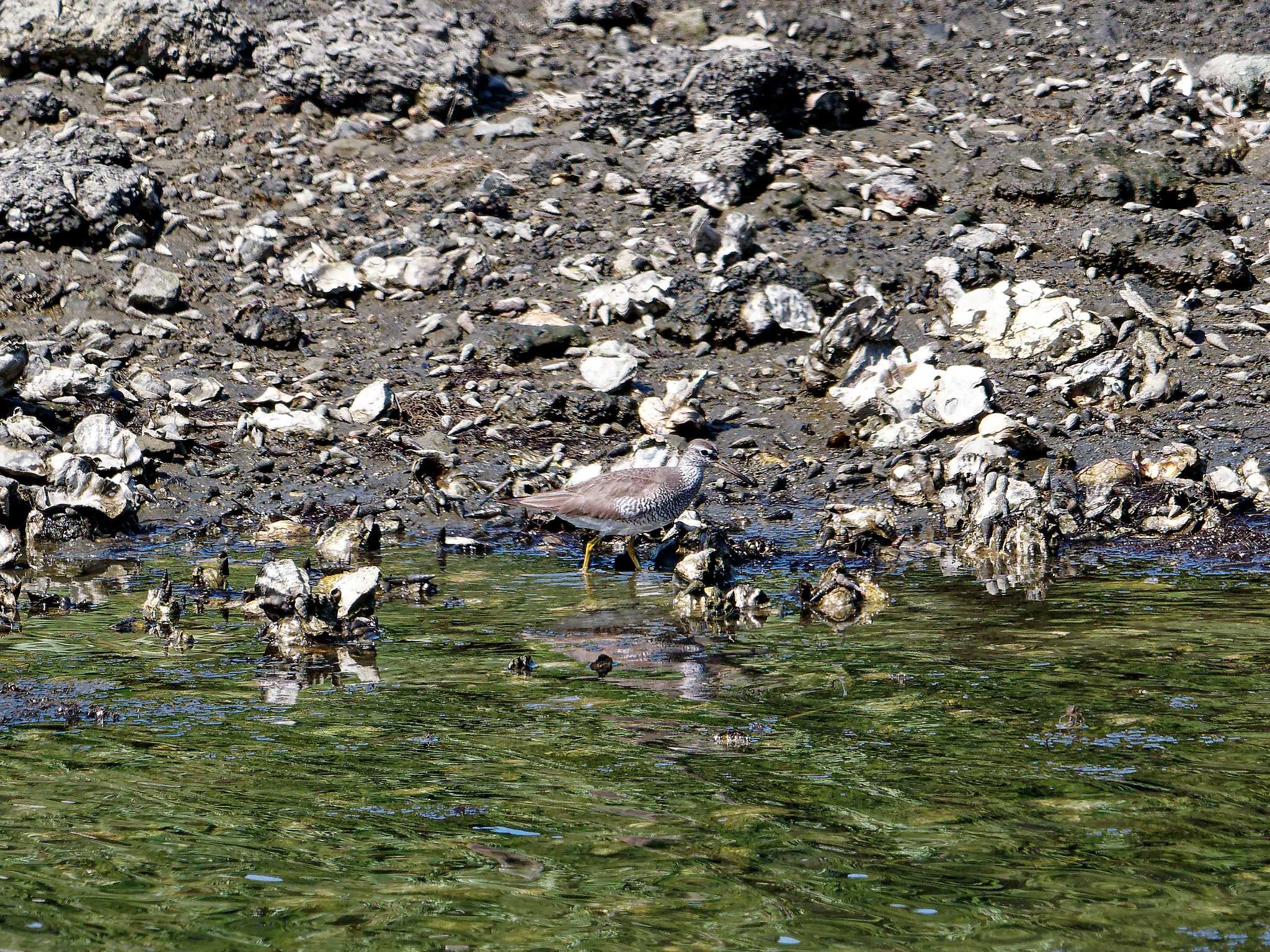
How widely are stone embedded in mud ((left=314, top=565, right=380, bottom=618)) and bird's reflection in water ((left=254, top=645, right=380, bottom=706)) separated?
36cm

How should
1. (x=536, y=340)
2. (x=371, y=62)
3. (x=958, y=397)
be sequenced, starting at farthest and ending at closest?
1. (x=371, y=62)
2. (x=536, y=340)
3. (x=958, y=397)

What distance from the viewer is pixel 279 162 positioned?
15742 mm

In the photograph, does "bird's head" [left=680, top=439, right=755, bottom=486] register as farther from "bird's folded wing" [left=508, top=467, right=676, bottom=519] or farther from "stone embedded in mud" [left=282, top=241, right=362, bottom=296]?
"stone embedded in mud" [left=282, top=241, right=362, bottom=296]

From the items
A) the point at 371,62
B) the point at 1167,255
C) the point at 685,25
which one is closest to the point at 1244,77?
the point at 1167,255

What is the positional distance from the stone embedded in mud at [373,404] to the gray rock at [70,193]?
389 centimetres

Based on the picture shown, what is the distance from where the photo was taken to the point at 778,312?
13.5 meters

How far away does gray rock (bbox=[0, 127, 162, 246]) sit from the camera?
14000 mm

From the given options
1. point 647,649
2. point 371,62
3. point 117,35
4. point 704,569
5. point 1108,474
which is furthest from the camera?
point 117,35

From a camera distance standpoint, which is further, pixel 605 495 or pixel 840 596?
pixel 605 495

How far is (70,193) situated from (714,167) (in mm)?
7082

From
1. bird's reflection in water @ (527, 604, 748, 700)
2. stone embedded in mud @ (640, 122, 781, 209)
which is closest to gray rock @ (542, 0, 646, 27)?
stone embedded in mud @ (640, 122, 781, 209)

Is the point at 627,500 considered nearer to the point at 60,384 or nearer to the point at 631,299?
the point at 631,299

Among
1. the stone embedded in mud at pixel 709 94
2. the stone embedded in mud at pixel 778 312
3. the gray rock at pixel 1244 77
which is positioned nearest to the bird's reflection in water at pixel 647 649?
the stone embedded in mud at pixel 778 312

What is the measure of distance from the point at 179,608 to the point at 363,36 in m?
10.5
